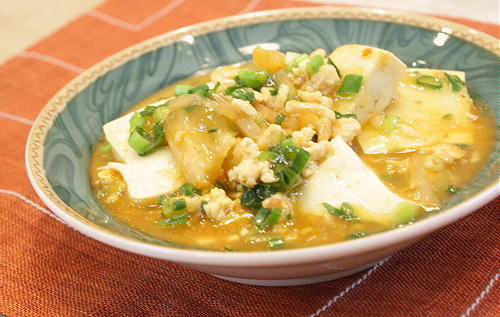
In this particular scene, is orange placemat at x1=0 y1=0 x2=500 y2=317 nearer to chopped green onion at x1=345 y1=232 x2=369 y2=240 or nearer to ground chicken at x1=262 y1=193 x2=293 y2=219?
chopped green onion at x1=345 y1=232 x2=369 y2=240

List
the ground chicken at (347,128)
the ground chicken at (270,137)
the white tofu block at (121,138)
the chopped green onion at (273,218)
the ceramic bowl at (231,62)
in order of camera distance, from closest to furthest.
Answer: the ceramic bowl at (231,62) → the chopped green onion at (273,218) → the ground chicken at (270,137) → the ground chicken at (347,128) → the white tofu block at (121,138)

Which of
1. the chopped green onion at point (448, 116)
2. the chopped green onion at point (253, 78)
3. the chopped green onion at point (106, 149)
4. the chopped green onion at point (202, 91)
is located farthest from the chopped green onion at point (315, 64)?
the chopped green onion at point (106, 149)

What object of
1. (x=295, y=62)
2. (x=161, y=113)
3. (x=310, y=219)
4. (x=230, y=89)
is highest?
(x=295, y=62)

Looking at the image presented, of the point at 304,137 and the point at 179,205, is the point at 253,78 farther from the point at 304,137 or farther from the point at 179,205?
the point at 179,205

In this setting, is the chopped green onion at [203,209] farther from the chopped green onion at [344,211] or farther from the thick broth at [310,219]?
the chopped green onion at [344,211]

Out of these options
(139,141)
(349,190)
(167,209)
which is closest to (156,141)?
(139,141)
